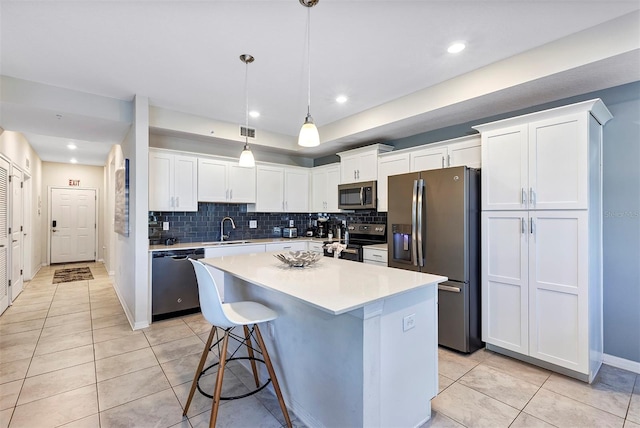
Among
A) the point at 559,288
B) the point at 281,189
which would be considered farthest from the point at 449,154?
the point at 281,189

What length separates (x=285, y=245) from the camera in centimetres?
488

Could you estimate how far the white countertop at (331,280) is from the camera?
1455 millimetres

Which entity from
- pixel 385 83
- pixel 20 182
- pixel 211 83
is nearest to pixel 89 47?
pixel 211 83

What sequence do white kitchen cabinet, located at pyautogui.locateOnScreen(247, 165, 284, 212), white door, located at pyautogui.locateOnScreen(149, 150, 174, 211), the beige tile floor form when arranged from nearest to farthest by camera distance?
the beige tile floor
white door, located at pyautogui.locateOnScreen(149, 150, 174, 211)
white kitchen cabinet, located at pyautogui.locateOnScreen(247, 165, 284, 212)

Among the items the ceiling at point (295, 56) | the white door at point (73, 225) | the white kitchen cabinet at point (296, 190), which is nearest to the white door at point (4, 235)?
the ceiling at point (295, 56)

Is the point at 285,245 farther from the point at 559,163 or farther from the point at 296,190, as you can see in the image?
the point at 559,163

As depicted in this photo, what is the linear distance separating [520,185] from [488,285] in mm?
982

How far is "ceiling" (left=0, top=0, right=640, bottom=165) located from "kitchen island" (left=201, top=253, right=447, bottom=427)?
1.75 meters

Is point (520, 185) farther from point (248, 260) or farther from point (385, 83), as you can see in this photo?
point (248, 260)

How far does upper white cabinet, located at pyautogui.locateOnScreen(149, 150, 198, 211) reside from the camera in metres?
3.98

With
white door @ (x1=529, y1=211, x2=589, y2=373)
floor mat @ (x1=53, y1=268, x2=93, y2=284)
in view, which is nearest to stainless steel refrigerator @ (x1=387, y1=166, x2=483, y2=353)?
white door @ (x1=529, y1=211, x2=589, y2=373)

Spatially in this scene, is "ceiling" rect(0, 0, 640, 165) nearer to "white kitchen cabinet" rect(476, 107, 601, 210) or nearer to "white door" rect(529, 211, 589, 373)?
"white kitchen cabinet" rect(476, 107, 601, 210)

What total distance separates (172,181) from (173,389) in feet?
8.78

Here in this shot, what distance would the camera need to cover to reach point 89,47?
8.10ft
